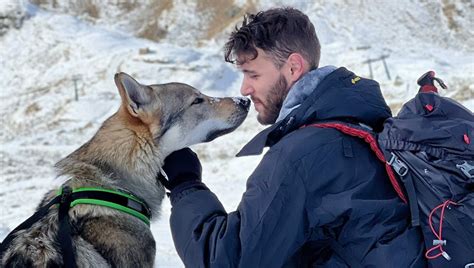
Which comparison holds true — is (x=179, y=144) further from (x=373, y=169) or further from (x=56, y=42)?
(x=56, y=42)

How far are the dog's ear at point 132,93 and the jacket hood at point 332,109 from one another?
3.75 feet

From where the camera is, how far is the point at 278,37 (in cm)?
285

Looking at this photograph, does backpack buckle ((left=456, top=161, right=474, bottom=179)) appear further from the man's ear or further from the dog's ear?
the dog's ear

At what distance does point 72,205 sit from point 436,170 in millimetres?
1920

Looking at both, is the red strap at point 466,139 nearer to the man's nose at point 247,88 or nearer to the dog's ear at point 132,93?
the man's nose at point 247,88

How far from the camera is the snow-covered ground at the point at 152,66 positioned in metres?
15.3

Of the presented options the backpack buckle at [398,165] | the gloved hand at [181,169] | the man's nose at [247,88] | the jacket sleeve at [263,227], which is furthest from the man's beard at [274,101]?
the backpack buckle at [398,165]

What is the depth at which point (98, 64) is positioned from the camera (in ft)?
84.9

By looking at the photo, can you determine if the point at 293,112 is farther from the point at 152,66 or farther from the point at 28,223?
the point at 152,66

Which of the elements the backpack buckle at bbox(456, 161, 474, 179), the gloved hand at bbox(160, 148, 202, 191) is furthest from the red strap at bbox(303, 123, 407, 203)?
the gloved hand at bbox(160, 148, 202, 191)

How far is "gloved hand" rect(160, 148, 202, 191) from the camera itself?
3.06 metres

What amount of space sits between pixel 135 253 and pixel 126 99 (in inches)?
39.0

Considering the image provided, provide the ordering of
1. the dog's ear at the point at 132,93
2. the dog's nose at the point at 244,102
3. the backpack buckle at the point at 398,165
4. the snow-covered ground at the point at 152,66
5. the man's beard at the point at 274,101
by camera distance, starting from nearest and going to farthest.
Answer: the backpack buckle at the point at 398,165 < the man's beard at the point at 274,101 < the dog's ear at the point at 132,93 < the dog's nose at the point at 244,102 < the snow-covered ground at the point at 152,66

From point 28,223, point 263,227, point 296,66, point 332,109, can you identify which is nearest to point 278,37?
point 296,66
